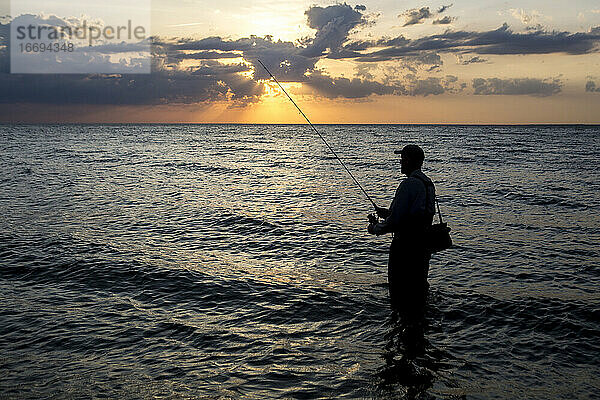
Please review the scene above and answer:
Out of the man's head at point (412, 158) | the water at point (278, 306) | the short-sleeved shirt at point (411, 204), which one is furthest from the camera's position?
the man's head at point (412, 158)

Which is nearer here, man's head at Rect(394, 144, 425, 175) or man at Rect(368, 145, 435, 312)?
man at Rect(368, 145, 435, 312)

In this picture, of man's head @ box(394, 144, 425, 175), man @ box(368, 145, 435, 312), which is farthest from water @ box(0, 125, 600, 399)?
man's head @ box(394, 144, 425, 175)

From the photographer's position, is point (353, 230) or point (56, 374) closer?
point (56, 374)

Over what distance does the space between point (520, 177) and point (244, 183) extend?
54.9ft

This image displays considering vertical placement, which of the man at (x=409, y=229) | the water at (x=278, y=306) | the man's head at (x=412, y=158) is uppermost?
the man's head at (x=412, y=158)

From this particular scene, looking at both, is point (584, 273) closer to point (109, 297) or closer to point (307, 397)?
point (307, 397)

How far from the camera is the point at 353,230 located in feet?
49.2

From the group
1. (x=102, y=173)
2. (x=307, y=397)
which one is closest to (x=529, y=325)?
(x=307, y=397)

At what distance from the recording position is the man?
6.76m

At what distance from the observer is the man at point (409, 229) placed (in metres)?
6.76

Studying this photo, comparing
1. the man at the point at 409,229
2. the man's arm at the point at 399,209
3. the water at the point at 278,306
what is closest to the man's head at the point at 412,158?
the man at the point at 409,229

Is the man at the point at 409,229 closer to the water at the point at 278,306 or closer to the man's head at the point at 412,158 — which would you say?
the man's head at the point at 412,158

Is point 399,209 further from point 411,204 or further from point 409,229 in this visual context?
point 409,229

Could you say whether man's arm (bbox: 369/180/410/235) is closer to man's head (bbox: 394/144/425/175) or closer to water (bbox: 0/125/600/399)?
man's head (bbox: 394/144/425/175)
